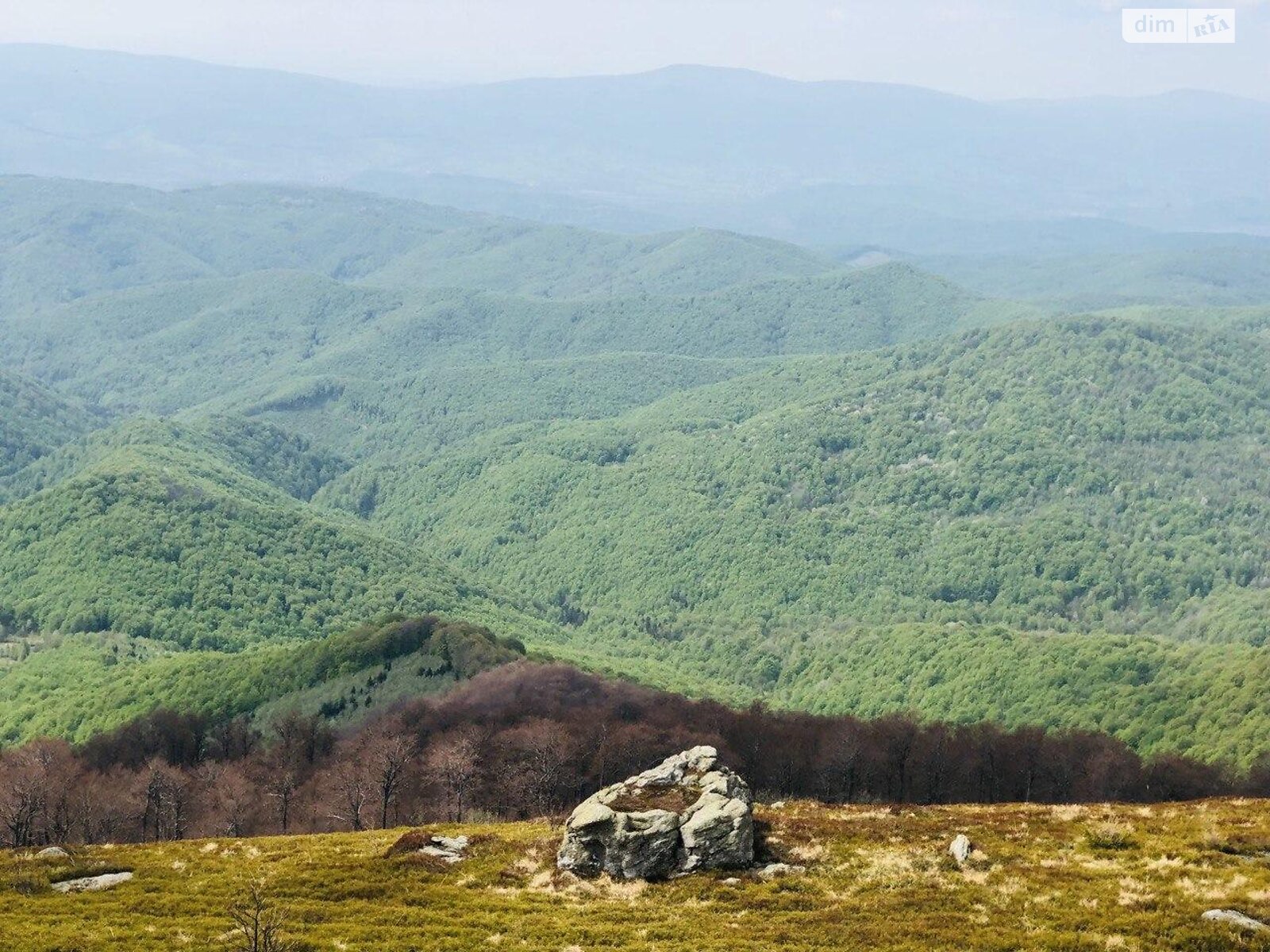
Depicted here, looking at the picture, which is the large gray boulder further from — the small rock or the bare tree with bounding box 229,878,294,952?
the bare tree with bounding box 229,878,294,952

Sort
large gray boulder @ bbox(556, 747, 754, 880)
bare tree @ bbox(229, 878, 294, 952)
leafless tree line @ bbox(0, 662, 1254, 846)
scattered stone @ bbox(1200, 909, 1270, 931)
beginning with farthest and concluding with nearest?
leafless tree line @ bbox(0, 662, 1254, 846) < large gray boulder @ bbox(556, 747, 754, 880) < bare tree @ bbox(229, 878, 294, 952) < scattered stone @ bbox(1200, 909, 1270, 931)

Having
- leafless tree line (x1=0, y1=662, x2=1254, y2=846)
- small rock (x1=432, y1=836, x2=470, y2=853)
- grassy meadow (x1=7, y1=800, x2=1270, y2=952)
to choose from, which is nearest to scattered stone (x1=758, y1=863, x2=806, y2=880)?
grassy meadow (x1=7, y1=800, x2=1270, y2=952)

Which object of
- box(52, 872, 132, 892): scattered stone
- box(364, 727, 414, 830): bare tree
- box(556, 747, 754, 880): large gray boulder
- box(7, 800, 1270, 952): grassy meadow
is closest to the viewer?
box(7, 800, 1270, 952): grassy meadow

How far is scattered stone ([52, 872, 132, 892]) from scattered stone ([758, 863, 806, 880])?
986 inches

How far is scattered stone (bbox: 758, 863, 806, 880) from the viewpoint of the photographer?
1882 inches

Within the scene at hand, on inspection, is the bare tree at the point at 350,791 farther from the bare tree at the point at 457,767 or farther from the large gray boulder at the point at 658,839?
the large gray boulder at the point at 658,839

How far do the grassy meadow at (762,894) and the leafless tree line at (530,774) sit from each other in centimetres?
2615

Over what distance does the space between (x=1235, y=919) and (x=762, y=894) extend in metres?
15.6

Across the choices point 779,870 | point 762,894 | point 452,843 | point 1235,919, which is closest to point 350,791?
point 452,843

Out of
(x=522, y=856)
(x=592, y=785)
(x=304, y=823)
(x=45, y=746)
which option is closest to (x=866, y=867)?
(x=522, y=856)

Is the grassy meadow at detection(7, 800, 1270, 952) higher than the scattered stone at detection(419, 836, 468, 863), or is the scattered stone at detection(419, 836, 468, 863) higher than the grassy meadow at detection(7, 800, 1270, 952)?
the grassy meadow at detection(7, 800, 1270, 952)

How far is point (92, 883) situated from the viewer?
49.0 meters

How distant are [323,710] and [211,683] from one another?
24.8 metres

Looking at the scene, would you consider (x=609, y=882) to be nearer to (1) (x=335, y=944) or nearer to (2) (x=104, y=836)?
(1) (x=335, y=944)
